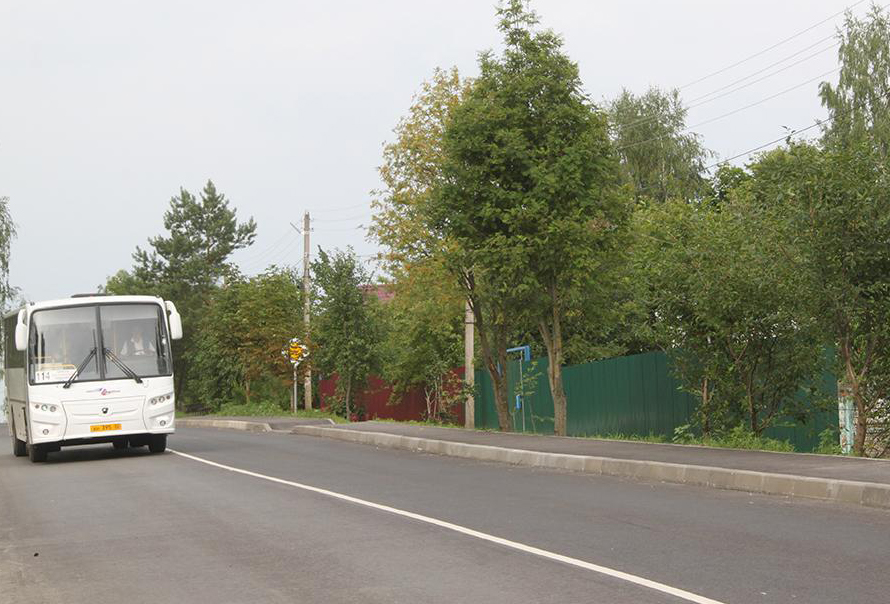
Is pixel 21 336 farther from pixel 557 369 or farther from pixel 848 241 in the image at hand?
pixel 848 241

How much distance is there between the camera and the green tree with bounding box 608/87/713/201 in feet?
169

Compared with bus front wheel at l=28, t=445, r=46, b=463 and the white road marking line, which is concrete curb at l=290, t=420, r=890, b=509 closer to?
the white road marking line

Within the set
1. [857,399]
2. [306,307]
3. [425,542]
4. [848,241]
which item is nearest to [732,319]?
[857,399]

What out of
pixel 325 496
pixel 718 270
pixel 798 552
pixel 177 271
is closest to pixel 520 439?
pixel 718 270

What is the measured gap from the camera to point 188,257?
78.0 meters

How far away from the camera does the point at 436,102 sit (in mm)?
27812

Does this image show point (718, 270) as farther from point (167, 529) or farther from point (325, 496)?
point (167, 529)

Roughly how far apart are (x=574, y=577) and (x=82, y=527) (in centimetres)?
557

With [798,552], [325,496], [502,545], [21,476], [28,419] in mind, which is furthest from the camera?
[28,419]

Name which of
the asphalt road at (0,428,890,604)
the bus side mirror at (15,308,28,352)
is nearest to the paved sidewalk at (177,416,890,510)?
the asphalt road at (0,428,890,604)

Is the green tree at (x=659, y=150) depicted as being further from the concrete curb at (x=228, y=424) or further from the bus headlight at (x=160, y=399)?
the bus headlight at (x=160, y=399)

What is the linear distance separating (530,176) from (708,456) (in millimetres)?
7472

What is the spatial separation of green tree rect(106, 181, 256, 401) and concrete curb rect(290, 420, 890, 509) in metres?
53.9

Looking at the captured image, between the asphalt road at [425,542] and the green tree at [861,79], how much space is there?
36.6 metres
